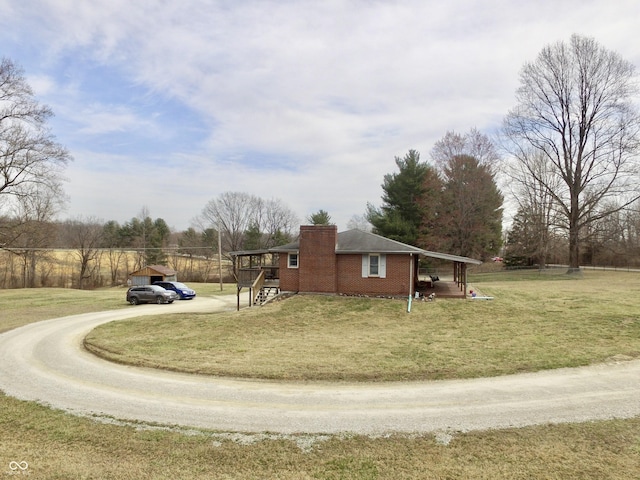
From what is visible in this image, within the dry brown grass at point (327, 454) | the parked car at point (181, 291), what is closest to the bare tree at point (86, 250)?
the parked car at point (181, 291)

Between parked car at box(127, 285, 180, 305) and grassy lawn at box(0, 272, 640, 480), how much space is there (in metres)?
8.93

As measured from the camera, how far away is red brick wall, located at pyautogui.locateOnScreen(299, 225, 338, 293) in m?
22.0

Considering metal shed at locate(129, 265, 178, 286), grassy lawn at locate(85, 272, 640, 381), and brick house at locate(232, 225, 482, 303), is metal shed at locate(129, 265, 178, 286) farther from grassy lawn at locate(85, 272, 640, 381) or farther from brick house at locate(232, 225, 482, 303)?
brick house at locate(232, 225, 482, 303)

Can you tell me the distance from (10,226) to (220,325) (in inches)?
1044

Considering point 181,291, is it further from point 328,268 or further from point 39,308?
point 328,268

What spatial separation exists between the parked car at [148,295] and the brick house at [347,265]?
13198 millimetres

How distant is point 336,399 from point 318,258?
1409cm

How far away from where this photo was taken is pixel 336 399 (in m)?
8.23

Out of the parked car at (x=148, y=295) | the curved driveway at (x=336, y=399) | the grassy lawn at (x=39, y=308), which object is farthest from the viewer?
the parked car at (x=148, y=295)

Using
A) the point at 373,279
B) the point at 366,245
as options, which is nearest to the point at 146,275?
the point at 366,245

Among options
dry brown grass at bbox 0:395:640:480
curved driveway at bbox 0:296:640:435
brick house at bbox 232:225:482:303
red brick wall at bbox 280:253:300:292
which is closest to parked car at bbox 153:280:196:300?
red brick wall at bbox 280:253:300:292

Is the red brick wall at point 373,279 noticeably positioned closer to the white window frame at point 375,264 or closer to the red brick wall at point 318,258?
the white window frame at point 375,264

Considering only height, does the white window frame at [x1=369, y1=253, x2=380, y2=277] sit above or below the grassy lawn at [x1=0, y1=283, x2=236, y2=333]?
above

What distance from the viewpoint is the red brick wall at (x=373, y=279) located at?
21.1 m
